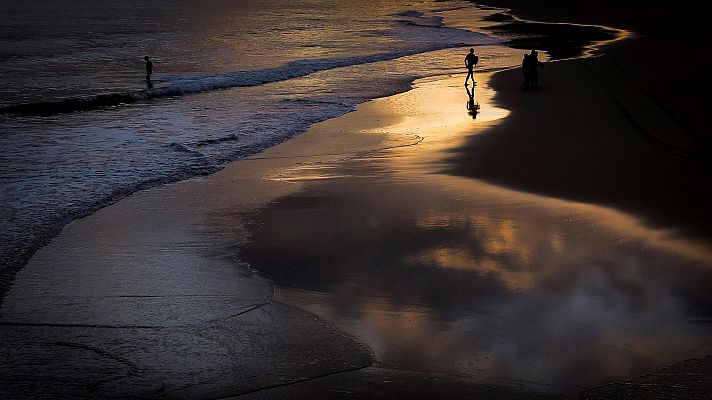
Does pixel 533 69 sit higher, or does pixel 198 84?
pixel 533 69

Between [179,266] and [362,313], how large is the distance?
2715 mm

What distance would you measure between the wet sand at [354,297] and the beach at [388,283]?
→ 3 cm

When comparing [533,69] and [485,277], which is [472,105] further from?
[485,277]

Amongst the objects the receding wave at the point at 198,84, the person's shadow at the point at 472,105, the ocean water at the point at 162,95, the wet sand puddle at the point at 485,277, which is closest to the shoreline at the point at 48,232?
the ocean water at the point at 162,95

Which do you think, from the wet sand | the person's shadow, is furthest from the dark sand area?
the wet sand

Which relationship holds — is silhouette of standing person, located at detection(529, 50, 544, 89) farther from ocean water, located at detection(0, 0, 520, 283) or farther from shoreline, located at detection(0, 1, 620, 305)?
shoreline, located at detection(0, 1, 620, 305)

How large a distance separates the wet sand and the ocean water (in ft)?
6.45

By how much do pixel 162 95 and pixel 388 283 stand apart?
73.8ft

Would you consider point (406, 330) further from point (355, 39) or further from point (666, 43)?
point (355, 39)

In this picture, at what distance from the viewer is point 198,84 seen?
104ft

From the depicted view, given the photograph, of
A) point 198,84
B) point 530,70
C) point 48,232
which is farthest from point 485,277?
point 198,84

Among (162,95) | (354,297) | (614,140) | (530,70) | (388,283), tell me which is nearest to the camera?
(354,297)

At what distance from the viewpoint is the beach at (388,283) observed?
6.69 meters

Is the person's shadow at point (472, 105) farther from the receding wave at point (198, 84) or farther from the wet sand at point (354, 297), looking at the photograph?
the receding wave at point (198, 84)
